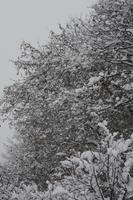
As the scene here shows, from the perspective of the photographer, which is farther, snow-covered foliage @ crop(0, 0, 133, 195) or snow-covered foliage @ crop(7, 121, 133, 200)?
snow-covered foliage @ crop(0, 0, 133, 195)

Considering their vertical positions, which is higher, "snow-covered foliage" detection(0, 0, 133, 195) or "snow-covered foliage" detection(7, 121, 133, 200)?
"snow-covered foliage" detection(0, 0, 133, 195)

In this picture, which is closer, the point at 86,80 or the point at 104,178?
the point at 104,178

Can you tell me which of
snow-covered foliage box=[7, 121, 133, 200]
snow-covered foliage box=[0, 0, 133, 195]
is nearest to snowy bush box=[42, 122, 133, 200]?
snow-covered foliage box=[7, 121, 133, 200]

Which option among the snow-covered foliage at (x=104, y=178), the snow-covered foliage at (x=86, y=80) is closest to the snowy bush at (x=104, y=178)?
the snow-covered foliage at (x=104, y=178)

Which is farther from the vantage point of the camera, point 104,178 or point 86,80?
point 86,80

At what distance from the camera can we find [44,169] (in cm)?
1086

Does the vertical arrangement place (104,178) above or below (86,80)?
below

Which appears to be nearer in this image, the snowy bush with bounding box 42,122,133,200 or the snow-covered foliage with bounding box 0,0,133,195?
the snowy bush with bounding box 42,122,133,200

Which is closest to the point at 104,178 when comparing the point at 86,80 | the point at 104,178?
the point at 104,178

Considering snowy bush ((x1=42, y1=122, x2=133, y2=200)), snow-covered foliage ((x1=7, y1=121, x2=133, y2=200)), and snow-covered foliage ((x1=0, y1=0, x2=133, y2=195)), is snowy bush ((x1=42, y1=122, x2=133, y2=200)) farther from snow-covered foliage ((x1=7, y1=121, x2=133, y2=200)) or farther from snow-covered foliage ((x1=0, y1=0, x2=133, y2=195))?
snow-covered foliage ((x1=0, y1=0, x2=133, y2=195))

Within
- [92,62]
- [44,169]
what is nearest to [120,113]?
[92,62]

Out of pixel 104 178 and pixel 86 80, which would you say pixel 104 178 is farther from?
pixel 86 80

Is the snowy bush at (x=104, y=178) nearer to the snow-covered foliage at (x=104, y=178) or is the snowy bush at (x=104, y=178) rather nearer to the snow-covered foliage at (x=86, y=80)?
the snow-covered foliage at (x=104, y=178)

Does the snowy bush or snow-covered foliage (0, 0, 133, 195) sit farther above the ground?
snow-covered foliage (0, 0, 133, 195)
